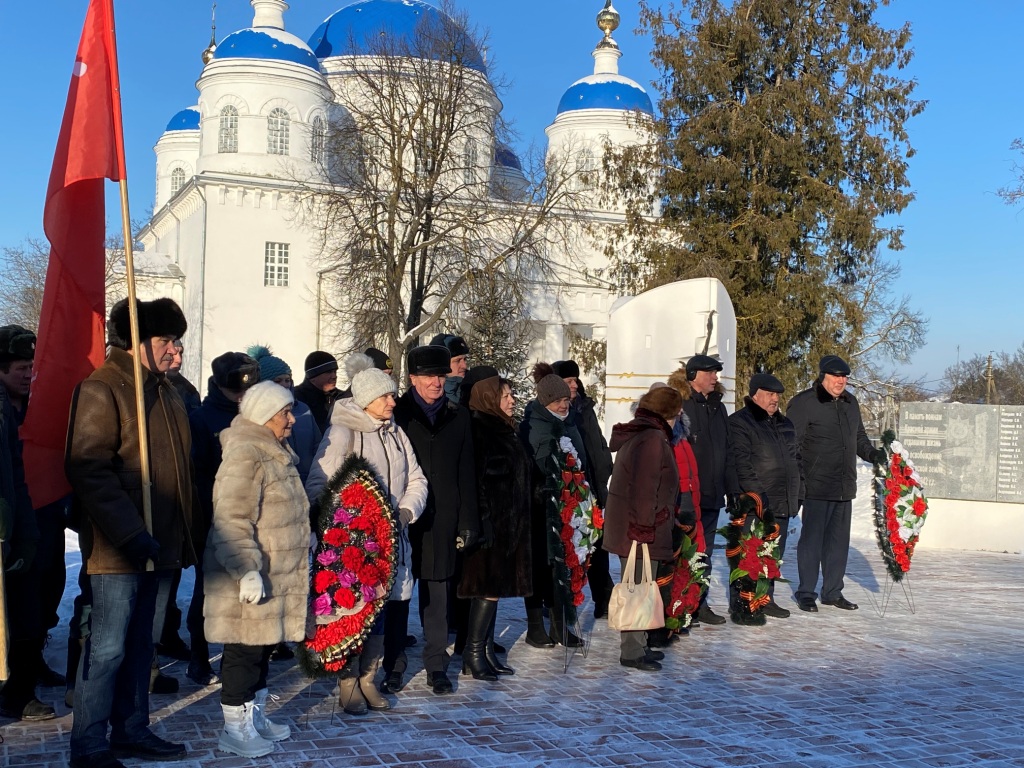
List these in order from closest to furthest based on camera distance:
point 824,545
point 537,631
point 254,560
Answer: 1. point 254,560
2. point 537,631
3. point 824,545

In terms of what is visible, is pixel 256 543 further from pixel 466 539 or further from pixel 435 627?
pixel 435 627

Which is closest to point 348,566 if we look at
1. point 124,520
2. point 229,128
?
point 124,520

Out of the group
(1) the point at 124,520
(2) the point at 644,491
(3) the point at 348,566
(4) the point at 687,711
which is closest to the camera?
(1) the point at 124,520

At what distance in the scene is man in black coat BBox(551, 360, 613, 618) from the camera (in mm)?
8242

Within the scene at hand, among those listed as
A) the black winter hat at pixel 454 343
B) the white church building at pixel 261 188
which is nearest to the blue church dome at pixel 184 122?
the white church building at pixel 261 188

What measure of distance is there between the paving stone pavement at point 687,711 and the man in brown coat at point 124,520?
1.19 ft

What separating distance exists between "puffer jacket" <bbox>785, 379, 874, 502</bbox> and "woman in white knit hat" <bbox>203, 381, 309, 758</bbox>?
17.9ft

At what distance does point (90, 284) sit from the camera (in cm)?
500

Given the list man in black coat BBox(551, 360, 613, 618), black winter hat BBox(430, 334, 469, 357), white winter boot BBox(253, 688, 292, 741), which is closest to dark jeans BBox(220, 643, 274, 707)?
white winter boot BBox(253, 688, 292, 741)

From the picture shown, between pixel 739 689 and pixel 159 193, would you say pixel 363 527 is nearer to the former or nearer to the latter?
pixel 739 689

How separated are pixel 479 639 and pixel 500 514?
81 cm

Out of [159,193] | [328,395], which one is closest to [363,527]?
[328,395]

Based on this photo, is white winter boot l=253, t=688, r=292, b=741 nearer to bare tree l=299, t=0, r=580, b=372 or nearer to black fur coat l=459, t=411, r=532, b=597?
black fur coat l=459, t=411, r=532, b=597

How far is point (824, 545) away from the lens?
911 cm
